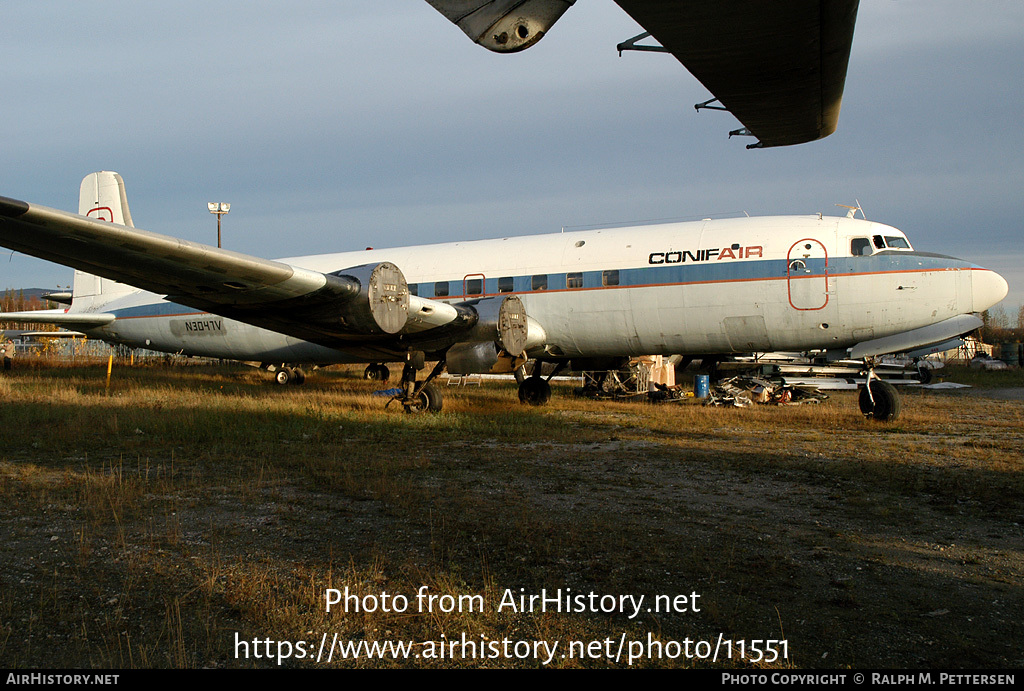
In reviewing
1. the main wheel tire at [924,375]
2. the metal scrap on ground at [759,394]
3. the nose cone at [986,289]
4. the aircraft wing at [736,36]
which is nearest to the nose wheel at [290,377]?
the metal scrap on ground at [759,394]

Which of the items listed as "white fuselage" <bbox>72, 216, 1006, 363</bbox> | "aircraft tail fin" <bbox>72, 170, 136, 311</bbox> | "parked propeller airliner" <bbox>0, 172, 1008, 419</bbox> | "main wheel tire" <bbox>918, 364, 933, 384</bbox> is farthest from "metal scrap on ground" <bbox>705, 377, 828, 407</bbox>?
"aircraft tail fin" <bbox>72, 170, 136, 311</bbox>

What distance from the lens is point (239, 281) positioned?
962 cm

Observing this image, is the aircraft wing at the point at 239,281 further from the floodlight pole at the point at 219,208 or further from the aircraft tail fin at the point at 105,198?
the floodlight pole at the point at 219,208

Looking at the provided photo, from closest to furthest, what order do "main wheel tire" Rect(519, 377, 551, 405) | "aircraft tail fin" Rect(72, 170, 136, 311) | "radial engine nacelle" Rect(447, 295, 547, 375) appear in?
"radial engine nacelle" Rect(447, 295, 547, 375), "main wheel tire" Rect(519, 377, 551, 405), "aircraft tail fin" Rect(72, 170, 136, 311)

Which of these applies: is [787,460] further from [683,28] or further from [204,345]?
[204,345]

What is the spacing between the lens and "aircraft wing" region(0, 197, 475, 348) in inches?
304

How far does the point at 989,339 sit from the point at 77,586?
82077 mm

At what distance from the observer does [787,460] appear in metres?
7.86

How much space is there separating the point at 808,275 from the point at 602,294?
12.1 ft

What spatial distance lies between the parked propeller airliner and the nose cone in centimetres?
3

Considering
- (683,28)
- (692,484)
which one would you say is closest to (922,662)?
(683,28)

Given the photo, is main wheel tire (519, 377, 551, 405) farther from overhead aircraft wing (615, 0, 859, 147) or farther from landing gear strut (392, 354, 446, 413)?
overhead aircraft wing (615, 0, 859, 147)

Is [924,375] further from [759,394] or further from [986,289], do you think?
[986,289]

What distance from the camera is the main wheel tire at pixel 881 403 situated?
11.5 metres
